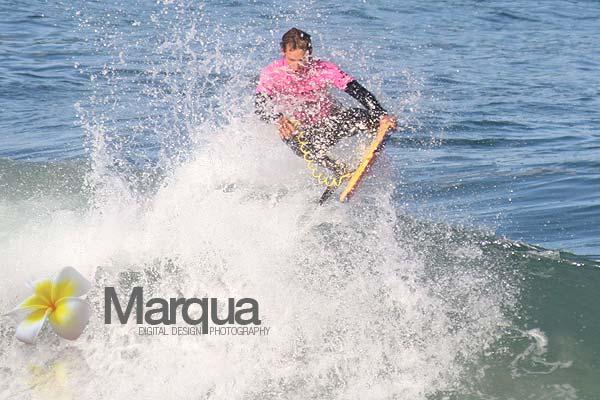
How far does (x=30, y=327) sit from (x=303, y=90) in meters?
2.85

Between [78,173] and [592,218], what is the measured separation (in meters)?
5.03

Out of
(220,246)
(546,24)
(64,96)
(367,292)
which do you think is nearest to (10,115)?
(64,96)

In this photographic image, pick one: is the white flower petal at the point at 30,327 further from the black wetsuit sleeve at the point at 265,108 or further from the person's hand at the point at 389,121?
the person's hand at the point at 389,121

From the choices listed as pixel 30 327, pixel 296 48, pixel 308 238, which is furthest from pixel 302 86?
pixel 30 327

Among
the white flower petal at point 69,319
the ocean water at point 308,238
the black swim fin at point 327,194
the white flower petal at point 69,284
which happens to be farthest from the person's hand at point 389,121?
the white flower petal at point 69,319

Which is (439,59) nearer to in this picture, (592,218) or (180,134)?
(180,134)

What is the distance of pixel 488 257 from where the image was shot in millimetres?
7520

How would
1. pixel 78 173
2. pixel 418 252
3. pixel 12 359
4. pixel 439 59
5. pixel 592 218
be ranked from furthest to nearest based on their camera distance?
1. pixel 439 59
2. pixel 78 173
3. pixel 592 218
4. pixel 418 252
5. pixel 12 359

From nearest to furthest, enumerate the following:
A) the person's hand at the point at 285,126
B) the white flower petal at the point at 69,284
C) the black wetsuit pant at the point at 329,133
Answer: the white flower petal at the point at 69,284
the person's hand at the point at 285,126
the black wetsuit pant at the point at 329,133

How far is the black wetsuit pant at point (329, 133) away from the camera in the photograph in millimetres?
7398

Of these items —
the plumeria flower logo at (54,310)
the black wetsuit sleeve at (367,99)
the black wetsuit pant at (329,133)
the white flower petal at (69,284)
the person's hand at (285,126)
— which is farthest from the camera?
the black wetsuit pant at (329,133)

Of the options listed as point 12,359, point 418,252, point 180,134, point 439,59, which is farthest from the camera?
point 439,59

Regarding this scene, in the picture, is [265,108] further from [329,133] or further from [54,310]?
[54,310]

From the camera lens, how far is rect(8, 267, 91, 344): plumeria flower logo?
226 inches
